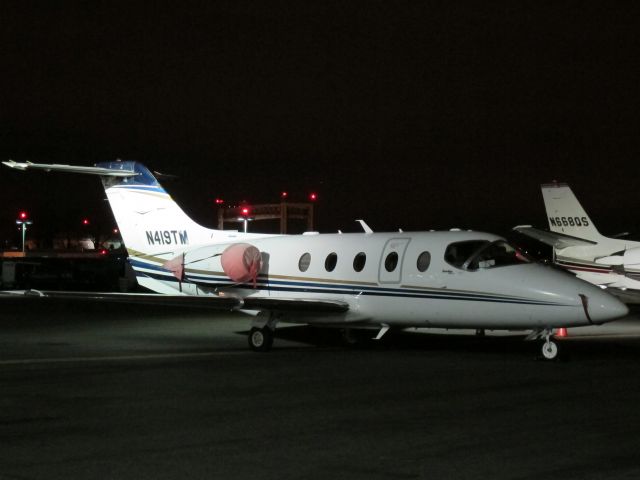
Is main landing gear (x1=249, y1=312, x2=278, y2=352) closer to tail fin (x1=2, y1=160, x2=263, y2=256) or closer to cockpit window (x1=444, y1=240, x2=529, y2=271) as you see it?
cockpit window (x1=444, y1=240, x2=529, y2=271)

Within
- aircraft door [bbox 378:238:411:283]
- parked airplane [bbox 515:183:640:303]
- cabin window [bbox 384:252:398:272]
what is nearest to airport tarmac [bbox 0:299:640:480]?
aircraft door [bbox 378:238:411:283]

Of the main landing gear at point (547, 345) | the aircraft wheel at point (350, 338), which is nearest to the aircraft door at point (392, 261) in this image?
the aircraft wheel at point (350, 338)

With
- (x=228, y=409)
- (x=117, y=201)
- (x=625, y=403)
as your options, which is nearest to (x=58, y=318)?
(x=117, y=201)

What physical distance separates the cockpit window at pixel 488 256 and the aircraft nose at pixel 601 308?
161 centimetres

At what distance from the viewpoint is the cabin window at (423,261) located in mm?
17158

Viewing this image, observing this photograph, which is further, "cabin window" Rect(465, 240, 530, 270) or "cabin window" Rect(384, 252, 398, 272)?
"cabin window" Rect(384, 252, 398, 272)

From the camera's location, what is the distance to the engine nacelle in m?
19.7

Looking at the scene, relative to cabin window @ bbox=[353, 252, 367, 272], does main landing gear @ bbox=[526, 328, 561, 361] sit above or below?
below

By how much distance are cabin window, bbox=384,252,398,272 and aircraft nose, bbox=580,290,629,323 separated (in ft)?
13.0

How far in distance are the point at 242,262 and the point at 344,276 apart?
8.31 ft

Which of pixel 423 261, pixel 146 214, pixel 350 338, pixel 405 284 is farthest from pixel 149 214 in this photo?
pixel 423 261

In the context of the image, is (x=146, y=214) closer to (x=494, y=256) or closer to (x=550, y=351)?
(x=494, y=256)

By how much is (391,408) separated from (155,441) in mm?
3159

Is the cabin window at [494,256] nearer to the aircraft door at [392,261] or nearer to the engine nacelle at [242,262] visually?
the aircraft door at [392,261]
